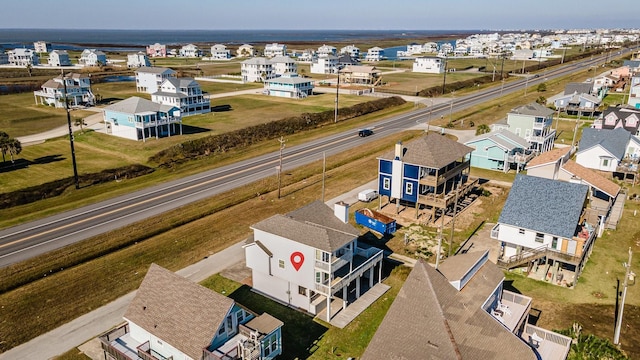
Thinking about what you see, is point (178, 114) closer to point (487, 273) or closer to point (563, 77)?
point (487, 273)

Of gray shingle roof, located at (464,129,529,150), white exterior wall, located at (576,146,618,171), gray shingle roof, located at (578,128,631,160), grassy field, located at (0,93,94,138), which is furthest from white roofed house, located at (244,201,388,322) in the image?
grassy field, located at (0,93,94,138)

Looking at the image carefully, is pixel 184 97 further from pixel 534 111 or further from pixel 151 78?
pixel 534 111

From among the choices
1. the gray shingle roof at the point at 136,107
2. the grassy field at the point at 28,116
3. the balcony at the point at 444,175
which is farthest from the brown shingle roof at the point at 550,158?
the grassy field at the point at 28,116

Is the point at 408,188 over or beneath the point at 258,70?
beneath

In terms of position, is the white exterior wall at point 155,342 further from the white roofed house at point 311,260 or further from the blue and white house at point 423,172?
the blue and white house at point 423,172

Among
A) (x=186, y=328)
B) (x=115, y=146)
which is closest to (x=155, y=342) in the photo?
(x=186, y=328)

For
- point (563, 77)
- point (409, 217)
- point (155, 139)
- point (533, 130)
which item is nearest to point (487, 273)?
point (409, 217)
